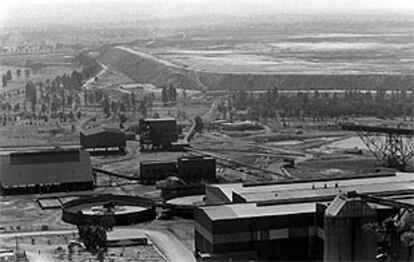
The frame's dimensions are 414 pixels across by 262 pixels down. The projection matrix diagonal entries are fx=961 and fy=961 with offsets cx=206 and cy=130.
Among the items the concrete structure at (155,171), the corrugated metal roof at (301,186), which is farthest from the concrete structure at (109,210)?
the concrete structure at (155,171)

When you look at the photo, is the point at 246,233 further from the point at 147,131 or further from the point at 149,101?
the point at 149,101

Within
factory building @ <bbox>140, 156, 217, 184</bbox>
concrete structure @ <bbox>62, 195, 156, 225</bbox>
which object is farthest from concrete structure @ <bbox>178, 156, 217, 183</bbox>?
concrete structure @ <bbox>62, 195, 156, 225</bbox>

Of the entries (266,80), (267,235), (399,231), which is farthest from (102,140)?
(266,80)

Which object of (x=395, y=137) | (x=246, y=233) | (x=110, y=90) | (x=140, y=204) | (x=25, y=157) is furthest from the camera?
(x=110, y=90)

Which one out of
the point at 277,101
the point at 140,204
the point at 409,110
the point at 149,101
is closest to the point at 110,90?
the point at 149,101

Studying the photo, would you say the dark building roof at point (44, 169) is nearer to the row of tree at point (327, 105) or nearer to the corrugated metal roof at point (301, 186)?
the corrugated metal roof at point (301, 186)

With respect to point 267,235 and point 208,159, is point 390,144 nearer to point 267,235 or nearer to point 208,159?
point 208,159

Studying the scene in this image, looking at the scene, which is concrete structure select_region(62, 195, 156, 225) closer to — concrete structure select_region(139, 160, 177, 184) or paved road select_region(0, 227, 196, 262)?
paved road select_region(0, 227, 196, 262)
